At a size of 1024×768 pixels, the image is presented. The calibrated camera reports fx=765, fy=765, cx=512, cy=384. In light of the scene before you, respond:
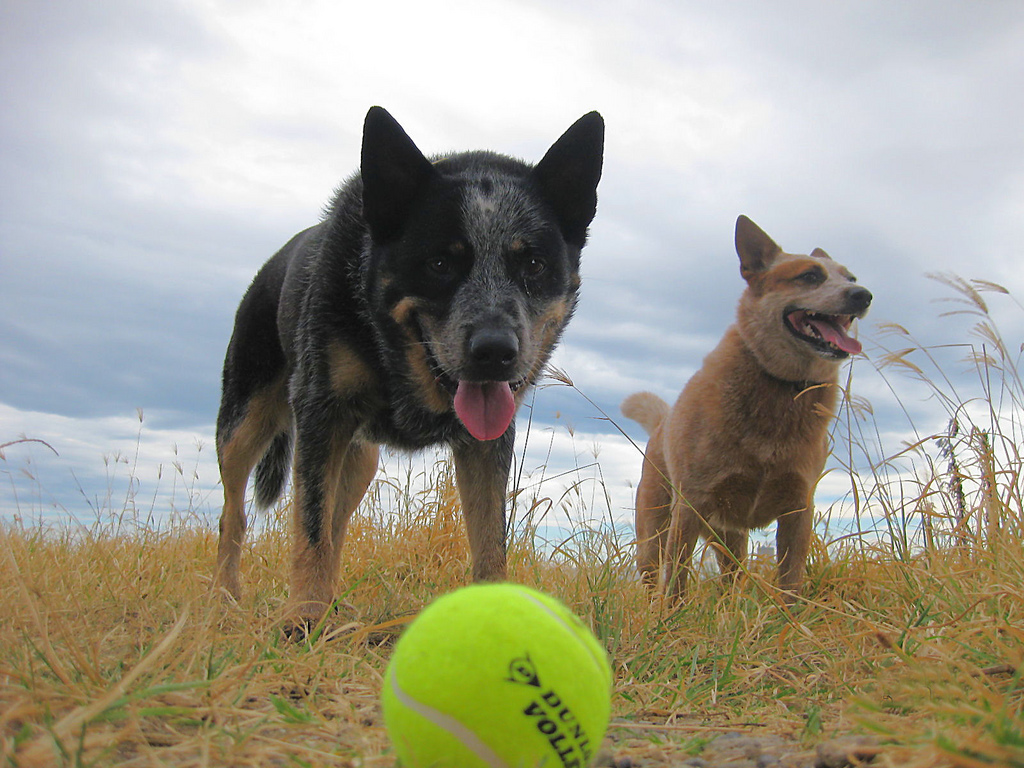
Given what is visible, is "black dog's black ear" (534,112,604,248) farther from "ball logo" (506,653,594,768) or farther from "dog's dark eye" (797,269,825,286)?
"ball logo" (506,653,594,768)

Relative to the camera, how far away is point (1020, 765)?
1.21m

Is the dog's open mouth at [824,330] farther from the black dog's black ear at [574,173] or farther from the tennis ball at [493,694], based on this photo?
the tennis ball at [493,694]

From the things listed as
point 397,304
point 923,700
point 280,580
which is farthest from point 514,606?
point 280,580

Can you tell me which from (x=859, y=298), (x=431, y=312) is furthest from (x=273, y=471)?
(x=859, y=298)

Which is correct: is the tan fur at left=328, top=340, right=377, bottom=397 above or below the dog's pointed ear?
below

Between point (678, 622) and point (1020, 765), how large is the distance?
1.98 metres

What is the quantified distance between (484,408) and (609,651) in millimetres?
1027

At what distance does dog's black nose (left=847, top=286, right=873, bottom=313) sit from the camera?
15.2 feet

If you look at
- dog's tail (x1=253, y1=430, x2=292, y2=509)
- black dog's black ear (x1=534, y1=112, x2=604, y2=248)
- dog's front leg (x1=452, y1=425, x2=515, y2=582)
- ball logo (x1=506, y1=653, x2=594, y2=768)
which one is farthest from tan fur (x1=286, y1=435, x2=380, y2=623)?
ball logo (x1=506, y1=653, x2=594, y2=768)

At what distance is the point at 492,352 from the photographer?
281 centimetres

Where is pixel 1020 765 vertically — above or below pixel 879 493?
below

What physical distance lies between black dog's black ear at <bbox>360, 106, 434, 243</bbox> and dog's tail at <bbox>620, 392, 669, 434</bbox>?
307cm

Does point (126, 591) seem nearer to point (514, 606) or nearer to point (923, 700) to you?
point (514, 606)

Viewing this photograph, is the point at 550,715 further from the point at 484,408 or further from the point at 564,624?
the point at 484,408
